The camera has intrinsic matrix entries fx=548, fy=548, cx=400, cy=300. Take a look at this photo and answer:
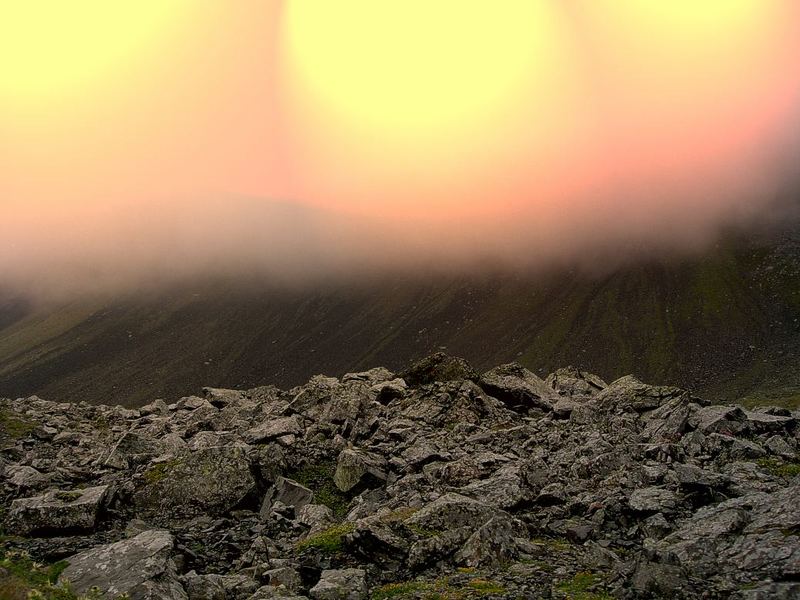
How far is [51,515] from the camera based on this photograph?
21.5 metres

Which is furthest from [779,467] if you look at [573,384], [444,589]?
[573,384]

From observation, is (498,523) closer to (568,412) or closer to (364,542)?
(364,542)

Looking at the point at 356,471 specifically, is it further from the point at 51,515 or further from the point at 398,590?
the point at 51,515

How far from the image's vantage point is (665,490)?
21172 millimetres

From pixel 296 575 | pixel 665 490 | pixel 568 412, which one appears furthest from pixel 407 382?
pixel 296 575

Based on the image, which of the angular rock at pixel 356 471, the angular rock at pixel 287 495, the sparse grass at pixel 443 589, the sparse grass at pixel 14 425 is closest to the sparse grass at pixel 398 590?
the sparse grass at pixel 443 589

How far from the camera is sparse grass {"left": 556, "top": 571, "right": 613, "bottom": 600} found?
14.1 meters

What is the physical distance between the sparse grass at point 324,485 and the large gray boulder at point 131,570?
9050 mm

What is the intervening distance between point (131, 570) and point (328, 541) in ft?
19.6

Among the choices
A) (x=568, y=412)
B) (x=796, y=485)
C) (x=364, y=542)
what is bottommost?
(x=568, y=412)

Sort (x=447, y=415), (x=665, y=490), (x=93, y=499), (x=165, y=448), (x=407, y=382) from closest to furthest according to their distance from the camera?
1. (x=665, y=490)
2. (x=93, y=499)
3. (x=165, y=448)
4. (x=447, y=415)
5. (x=407, y=382)

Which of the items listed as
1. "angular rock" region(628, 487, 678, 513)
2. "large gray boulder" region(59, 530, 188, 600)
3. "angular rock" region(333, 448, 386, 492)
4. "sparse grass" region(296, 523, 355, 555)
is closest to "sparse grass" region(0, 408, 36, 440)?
"angular rock" region(333, 448, 386, 492)

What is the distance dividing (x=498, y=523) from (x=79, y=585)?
12785 mm

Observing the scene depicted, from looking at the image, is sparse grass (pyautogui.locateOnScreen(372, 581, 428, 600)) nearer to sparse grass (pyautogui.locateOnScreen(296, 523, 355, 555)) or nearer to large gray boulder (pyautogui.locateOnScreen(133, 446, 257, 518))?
sparse grass (pyautogui.locateOnScreen(296, 523, 355, 555))
